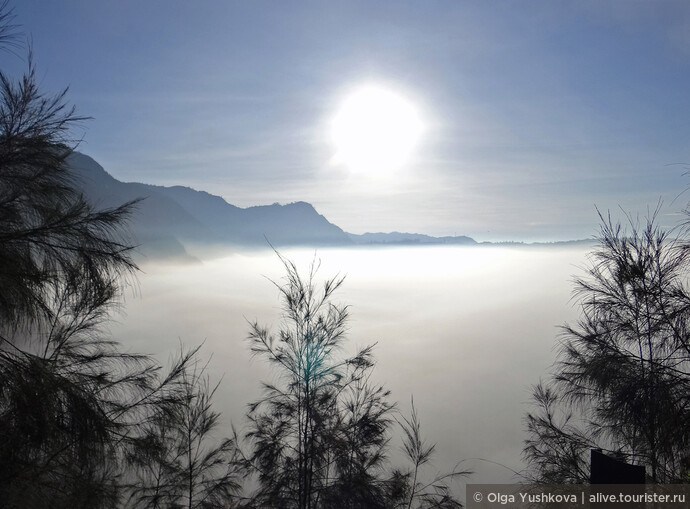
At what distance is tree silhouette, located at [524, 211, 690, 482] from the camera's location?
4.08 metres

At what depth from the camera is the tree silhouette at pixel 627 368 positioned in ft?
13.4

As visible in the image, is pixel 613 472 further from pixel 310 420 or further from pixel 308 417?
pixel 310 420

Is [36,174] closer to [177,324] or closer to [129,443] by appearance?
[129,443]

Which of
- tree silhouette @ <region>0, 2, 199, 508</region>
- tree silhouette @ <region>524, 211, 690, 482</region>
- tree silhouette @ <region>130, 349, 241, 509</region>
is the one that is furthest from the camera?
tree silhouette @ <region>130, 349, 241, 509</region>

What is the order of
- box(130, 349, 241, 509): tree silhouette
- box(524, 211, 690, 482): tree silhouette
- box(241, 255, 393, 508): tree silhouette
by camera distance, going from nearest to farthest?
box(524, 211, 690, 482): tree silhouette < box(130, 349, 241, 509): tree silhouette < box(241, 255, 393, 508): tree silhouette

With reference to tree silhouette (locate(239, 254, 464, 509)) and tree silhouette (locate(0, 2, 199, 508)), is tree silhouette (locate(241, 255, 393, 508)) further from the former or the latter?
tree silhouette (locate(0, 2, 199, 508))

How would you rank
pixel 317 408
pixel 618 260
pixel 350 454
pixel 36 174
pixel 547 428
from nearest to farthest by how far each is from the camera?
pixel 36 174 < pixel 618 260 < pixel 547 428 < pixel 317 408 < pixel 350 454

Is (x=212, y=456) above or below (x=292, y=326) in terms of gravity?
below

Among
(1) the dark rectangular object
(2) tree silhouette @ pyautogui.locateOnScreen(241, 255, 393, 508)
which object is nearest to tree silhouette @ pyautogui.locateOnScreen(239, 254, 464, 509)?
(2) tree silhouette @ pyautogui.locateOnScreen(241, 255, 393, 508)

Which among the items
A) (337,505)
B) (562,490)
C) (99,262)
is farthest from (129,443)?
(562,490)

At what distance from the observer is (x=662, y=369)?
4.22 metres

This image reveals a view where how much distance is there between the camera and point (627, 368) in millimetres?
5273

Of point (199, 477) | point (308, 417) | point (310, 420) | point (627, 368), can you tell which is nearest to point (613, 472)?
point (627, 368)

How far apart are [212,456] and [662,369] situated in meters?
8.37
